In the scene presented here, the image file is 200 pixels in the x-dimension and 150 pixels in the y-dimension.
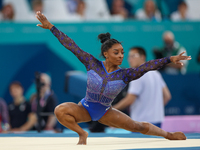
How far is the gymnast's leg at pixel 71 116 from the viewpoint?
3.51 metres

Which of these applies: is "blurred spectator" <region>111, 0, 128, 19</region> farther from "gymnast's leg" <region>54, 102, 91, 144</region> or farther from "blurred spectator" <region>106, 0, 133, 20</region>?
"gymnast's leg" <region>54, 102, 91, 144</region>

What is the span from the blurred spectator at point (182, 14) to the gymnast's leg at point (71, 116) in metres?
6.07

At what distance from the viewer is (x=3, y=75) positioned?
764 cm

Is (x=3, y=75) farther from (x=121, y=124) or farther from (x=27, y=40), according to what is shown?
(x=121, y=124)

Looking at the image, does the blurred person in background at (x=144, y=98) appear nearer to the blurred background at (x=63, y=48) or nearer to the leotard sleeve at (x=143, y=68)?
the leotard sleeve at (x=143, y=68)

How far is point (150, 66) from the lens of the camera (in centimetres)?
349

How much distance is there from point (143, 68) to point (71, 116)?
859 mm

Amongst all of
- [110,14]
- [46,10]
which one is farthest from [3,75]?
[110,14]

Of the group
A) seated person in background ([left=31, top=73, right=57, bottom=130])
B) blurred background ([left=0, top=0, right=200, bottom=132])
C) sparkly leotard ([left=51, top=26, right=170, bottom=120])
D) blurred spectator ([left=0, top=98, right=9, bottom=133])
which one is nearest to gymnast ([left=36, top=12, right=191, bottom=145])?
sparkly leotard ([left=51, top=26, right=170, bottom=120])

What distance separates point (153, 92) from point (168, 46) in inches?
129

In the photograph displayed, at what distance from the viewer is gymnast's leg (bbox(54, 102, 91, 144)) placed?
11.5 feet

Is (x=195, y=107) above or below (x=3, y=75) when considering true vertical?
below

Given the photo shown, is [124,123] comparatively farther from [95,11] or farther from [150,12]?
[95,11]

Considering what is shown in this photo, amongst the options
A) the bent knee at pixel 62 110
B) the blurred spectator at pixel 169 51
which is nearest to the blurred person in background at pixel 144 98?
the bent knee at pixel 62 110
